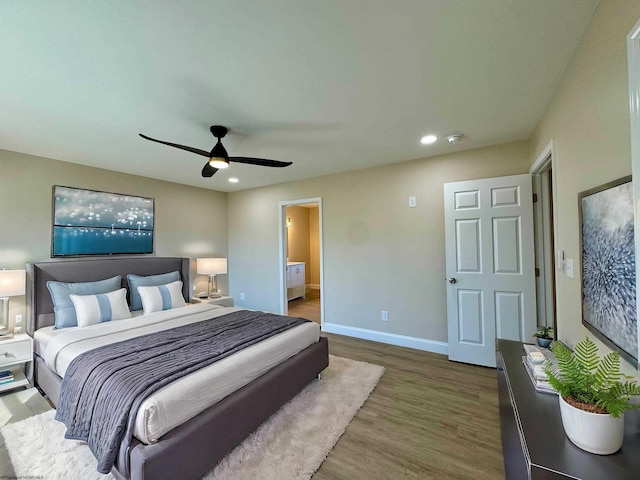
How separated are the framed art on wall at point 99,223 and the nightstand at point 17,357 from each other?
1.14 m

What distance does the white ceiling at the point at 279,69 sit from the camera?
1.30 m

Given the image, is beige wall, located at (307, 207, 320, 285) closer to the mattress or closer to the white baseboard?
the white baseboard

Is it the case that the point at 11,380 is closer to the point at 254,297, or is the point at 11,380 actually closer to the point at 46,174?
the point at 46,174

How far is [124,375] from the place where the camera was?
1699 millimetres

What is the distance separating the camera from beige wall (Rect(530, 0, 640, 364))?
1112mm

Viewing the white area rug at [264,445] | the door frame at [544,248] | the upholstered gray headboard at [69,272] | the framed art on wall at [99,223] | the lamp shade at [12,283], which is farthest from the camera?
the framed art on wall at [99,223]

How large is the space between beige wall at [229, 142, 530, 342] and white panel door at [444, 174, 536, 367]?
232 mm

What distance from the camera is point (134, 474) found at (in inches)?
52.9

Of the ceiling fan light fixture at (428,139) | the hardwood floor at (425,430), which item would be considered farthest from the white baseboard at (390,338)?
the ceiling fan light fixture at (428,139)

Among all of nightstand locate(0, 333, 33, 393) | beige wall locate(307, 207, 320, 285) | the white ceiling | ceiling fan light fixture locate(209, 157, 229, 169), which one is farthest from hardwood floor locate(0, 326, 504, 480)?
beige wall locate(307, 207, 320, 285)

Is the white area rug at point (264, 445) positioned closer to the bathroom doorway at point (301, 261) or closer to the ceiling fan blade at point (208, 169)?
the ceiling fan blade at point (208, 169)

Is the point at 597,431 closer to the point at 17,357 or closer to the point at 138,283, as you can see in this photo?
the point at 17,357

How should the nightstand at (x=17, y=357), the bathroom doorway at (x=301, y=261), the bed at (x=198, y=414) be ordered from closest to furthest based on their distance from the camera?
the bed at (x=198, y=414)
the nightstand at (x=17, y=357)
the bathroom doorway at (x=301, y=261)

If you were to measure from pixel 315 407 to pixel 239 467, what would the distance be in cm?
76
